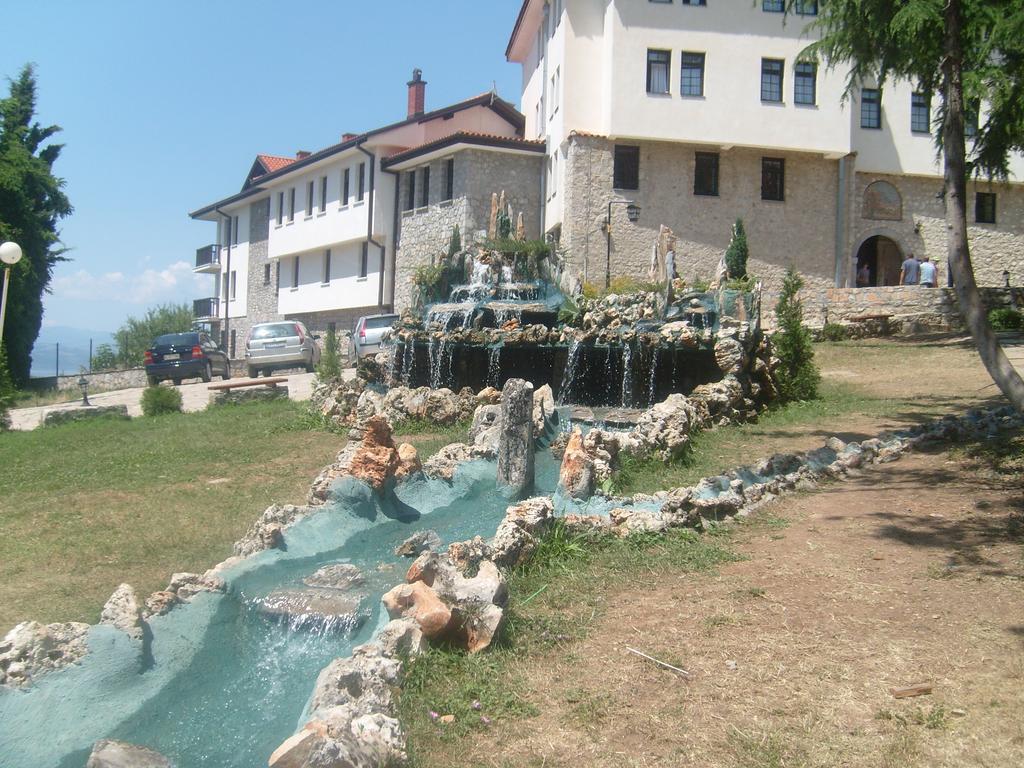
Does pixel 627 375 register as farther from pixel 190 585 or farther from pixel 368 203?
pixel 368 203

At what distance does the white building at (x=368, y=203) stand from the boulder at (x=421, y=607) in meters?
26.6

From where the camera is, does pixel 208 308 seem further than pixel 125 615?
Yes

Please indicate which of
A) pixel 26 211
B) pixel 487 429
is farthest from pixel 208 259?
pixel 487 429

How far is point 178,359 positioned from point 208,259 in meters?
24.0

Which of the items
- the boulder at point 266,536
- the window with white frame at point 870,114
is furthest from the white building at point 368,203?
the boulder at point 266,536

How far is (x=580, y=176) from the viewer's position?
1123 inches

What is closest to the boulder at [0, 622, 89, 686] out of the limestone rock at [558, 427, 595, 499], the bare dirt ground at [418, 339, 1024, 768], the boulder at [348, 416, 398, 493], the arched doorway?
the bare dirt ground at [418, 339, 1024, 768]

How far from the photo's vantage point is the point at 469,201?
103ft

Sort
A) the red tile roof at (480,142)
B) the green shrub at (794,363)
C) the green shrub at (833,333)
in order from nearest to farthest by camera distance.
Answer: the green shrub at (794,363), the green shrub at (833,333), the red tile roof at (480,142)

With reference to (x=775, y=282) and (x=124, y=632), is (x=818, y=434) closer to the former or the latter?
(x=124, y=632)

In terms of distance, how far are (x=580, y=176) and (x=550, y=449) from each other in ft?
58.3

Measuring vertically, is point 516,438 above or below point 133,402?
above

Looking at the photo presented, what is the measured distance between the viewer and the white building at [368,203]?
105 feet

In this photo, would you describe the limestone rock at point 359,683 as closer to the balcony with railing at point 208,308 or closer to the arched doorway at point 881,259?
the arched doorway at point 881,259
